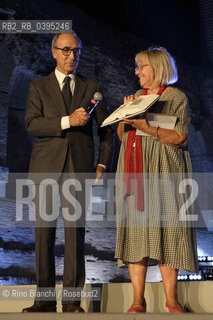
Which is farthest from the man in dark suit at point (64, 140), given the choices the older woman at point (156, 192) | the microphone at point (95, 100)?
the older woman at point (156, 192)

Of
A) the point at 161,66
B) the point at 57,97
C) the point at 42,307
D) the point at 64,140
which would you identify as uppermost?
the point at 161,66

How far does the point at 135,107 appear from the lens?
2.90m

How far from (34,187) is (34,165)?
14 centimetres

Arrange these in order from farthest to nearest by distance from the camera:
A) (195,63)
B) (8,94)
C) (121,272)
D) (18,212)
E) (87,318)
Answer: (195,63), (121,272), (8,94), (18,212), (87,318)

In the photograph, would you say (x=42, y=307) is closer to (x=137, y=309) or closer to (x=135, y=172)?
(x=137, y=309)

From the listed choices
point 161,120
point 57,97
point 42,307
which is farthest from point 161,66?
point 42,307

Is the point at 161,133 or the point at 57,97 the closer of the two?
the point at 161,133

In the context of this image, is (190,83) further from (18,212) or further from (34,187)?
(34,187)

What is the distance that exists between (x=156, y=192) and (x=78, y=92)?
0.82 m

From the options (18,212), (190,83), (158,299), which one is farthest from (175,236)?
(190,83)

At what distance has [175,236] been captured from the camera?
2875 mm

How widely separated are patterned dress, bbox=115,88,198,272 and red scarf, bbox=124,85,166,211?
0.08 feet

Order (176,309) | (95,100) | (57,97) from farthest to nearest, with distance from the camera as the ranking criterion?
1. (57,97)
2. (95,100)
3. (176,309)

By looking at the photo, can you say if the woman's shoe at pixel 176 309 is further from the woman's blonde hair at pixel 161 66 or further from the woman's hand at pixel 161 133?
the woman's blonde hair at pixel 161 66
